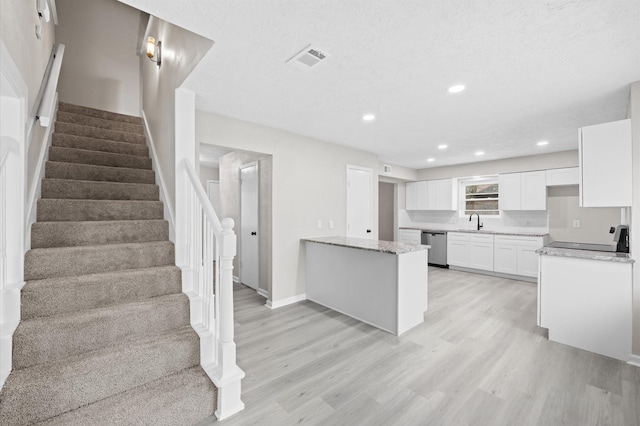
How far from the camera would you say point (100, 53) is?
490 cm

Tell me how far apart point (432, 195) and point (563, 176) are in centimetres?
254

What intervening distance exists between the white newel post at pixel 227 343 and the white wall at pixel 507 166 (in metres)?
6.21

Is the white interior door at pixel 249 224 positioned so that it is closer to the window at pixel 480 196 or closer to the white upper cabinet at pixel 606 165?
the white upper cabinet at pixel 606 165

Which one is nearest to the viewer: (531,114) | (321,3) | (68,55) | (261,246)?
(321,3)

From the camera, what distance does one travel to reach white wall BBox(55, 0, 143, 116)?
462 cm

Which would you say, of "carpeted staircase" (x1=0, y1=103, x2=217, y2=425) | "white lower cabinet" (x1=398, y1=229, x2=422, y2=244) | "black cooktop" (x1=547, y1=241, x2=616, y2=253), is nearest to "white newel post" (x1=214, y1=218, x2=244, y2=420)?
"carpeted staircase" (x1=0, y1=103, x2=217, y2=425)

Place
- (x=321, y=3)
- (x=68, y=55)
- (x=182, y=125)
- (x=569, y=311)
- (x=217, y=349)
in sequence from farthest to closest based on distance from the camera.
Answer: (x=68, y=55) < (x=569, y=311) < (x=182, y=125) < (x=217, y=349) < (x=321, y=3)

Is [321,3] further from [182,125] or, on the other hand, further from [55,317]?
[55,317]

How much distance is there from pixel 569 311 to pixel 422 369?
5.68ft

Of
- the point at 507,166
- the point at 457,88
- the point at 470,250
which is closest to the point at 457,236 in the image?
the point at 470,250

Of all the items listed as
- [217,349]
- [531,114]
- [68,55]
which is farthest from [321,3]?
[68,55]

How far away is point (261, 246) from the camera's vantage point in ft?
13.8

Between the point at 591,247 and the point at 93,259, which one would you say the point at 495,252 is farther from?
the point at 93,259

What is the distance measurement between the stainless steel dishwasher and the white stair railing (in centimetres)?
571
